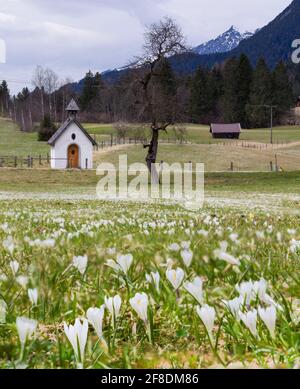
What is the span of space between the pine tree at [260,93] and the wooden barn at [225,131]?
51.7ft

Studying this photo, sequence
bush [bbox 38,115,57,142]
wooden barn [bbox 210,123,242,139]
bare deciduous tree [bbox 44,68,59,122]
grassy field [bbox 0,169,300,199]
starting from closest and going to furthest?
grassy field [bbox 0,169,300,199] → bush [bbox 38,115,57,142] → wooden barn [bbox 210,123,242,139] → bare deciduous tree [bbox 44,68,59,122]

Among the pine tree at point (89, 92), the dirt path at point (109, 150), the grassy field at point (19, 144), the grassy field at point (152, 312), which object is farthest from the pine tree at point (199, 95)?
the grassy field at point (152, 312)

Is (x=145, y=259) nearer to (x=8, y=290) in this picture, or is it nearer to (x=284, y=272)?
(x=284, y=272)

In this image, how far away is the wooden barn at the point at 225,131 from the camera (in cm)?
13212

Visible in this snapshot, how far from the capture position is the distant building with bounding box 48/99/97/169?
73312mm

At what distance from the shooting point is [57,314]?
258 centimetres

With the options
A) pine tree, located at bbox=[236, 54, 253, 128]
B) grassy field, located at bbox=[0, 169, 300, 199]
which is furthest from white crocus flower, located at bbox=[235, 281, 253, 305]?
pine tree, located at bbox=[236, 54, 253, 128]

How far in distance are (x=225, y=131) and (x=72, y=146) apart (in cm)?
6639

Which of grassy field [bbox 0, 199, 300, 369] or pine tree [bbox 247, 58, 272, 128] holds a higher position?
pine tree [bbox 247, 58, 272, 128]

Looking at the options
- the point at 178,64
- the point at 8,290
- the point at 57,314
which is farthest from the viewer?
the point at 178,64

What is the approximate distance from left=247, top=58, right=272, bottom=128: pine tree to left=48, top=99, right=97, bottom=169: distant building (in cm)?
8213

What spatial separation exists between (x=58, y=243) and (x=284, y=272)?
7.87 ft

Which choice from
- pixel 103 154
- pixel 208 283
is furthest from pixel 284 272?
pixel 103 154

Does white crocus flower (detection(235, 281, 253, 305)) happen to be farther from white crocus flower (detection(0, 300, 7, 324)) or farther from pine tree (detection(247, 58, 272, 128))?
pine tree (detection(247, 58, 272, 128))
